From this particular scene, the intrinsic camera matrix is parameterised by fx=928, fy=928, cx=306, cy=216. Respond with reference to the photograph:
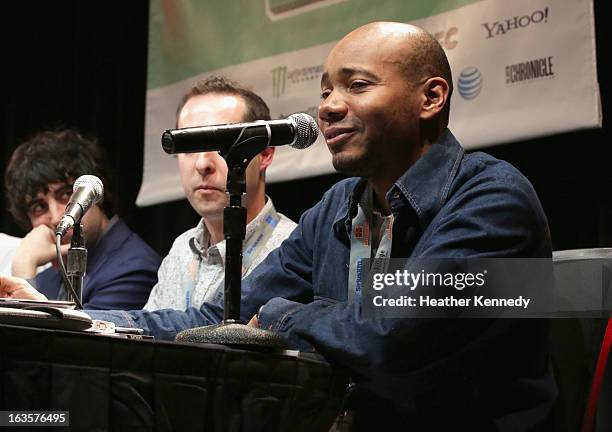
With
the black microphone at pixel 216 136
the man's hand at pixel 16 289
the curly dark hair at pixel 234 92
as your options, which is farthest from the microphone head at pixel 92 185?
the curly dark hair at pixel 234 92

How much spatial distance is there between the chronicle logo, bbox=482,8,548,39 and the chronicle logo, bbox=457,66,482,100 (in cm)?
12

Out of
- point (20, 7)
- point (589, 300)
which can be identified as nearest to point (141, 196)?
point (20, 7)

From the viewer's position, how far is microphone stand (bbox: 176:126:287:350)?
5.24ft

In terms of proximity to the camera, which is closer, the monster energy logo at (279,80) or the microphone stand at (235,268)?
the microphone stand at (235,268)

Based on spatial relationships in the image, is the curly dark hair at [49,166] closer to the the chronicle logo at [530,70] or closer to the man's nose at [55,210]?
the man's nose at [55,210]

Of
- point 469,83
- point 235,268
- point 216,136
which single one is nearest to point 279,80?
point 469,83

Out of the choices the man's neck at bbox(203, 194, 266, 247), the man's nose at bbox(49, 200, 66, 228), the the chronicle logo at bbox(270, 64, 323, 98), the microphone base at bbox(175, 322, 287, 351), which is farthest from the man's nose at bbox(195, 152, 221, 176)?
the microphone base at bbox(175, 322, 287, 351)

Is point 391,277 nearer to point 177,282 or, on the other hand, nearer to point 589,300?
point 589,300

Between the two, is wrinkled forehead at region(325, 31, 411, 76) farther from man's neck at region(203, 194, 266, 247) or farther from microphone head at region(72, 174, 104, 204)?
man's neck at region(203, 194, 266, 247)

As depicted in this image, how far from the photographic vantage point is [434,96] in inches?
85.1

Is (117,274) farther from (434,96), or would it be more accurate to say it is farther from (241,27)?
(434,96)

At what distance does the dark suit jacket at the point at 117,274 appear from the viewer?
3229 millimetres

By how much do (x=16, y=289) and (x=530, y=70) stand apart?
5.25ft

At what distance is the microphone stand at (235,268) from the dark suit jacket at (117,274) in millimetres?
1520
